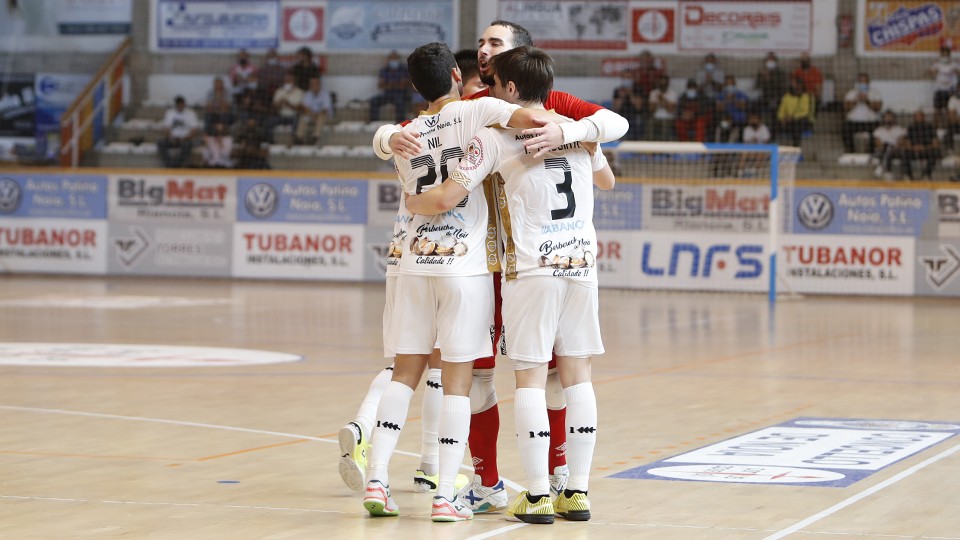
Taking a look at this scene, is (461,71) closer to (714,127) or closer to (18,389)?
(18,389)


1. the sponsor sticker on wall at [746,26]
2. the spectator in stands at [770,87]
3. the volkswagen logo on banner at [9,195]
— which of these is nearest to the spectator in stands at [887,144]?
the spectator in stands at [770,87]

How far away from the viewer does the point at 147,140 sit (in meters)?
27.1

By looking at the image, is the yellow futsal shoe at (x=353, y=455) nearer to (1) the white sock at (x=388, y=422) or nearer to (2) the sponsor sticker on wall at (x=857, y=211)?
(1) the white sock at (x=388, y=422)

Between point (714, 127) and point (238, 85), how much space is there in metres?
9.30

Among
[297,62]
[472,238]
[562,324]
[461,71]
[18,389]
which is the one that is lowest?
[18,389]

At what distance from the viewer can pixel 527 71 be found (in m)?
5.45

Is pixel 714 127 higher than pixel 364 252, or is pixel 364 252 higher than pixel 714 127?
pixel 714 127

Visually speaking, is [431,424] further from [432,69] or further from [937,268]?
[937,268]

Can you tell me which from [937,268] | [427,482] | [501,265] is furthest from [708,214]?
[501,265]

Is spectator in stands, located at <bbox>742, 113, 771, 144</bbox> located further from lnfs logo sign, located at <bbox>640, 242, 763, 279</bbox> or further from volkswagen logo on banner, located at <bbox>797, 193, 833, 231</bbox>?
lnfs logo sign, located at <bbox>640, 242, 763, 279</bbox>

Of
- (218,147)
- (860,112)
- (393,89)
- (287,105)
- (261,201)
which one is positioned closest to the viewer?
(261,201)

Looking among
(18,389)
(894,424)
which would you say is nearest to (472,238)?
(894,424)

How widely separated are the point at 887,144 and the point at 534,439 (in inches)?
761

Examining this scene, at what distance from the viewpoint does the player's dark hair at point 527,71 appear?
5.44 m
